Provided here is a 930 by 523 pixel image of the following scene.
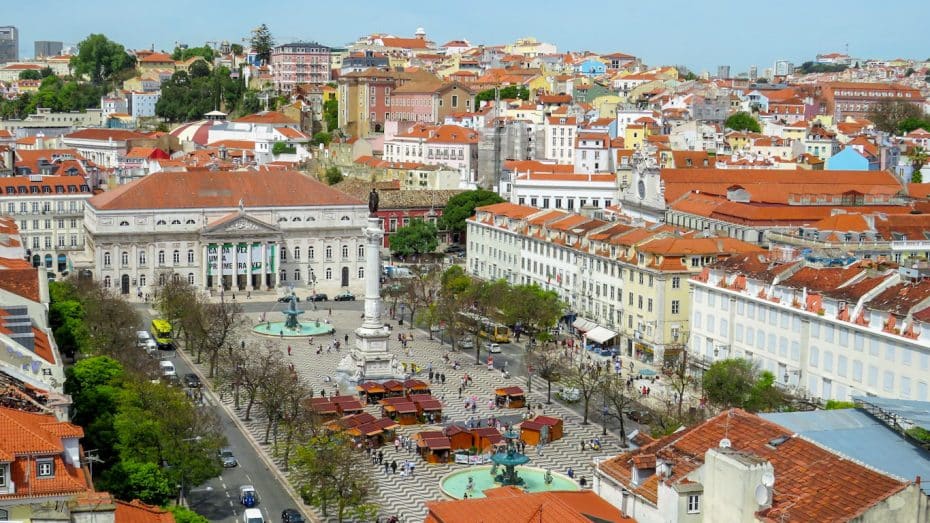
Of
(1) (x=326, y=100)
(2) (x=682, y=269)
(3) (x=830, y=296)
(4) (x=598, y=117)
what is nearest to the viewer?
(3) (x=830, y=296)

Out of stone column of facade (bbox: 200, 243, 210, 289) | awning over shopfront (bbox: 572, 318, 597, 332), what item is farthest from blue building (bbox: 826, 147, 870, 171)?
stone column of facade (bbox: 200, 243, 210, 289)

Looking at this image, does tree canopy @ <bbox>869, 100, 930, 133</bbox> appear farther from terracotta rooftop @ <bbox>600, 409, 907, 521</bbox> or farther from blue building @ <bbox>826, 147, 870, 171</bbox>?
terracotta rooftop @ <bbox>600, 409, 907, 521</bbox>

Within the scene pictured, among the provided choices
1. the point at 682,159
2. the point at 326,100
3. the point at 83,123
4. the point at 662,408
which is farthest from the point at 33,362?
the point at 83,123

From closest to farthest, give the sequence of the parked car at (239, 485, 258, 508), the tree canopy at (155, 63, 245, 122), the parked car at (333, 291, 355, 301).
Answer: the parked car at (239, 485, 258, 508) < the parked car at (333, 291, 355, 301) < the tree canopy at (155, 63, 245, 122)

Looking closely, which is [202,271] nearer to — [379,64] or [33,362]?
[33,362]

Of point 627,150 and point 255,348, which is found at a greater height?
point 627,150

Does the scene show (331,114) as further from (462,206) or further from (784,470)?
(784,470)
